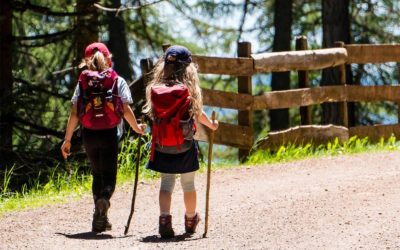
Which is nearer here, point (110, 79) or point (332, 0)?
point (110, 79)

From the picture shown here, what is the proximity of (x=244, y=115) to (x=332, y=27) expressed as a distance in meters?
5.84

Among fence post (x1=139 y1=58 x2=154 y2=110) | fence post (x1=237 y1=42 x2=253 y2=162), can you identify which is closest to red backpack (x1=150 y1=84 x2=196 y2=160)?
fence post (x1=139 y1=58 x2=154 y2=110)

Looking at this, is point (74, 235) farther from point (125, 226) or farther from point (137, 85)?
point (137, 85)

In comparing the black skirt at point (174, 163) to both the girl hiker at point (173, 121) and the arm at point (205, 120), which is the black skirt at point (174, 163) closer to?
the girl hiker at point (173, 121)

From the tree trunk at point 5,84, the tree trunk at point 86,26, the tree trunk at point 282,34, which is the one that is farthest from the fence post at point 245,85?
the tree trunk at point 282,34

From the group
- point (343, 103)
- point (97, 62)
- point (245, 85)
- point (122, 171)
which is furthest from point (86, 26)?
point (97, 62)

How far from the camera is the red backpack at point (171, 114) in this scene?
294 inches

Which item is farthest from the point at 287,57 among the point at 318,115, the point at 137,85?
the point at 318,115

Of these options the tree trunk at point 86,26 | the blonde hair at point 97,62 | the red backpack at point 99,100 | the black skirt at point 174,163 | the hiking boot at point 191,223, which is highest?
the tree trunk at point 86,26

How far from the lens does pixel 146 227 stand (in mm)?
8266

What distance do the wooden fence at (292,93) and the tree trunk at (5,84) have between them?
8.18 ft

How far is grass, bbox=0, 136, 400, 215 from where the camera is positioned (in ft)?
32.6

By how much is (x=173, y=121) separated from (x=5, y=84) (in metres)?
7.28

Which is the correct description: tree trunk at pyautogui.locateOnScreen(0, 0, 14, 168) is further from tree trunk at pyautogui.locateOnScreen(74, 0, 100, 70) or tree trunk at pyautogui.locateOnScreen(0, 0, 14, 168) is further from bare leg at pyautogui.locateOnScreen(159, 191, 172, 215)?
bare leg at pyautogui.locateOnScreen(159, 191, 172, 215)
